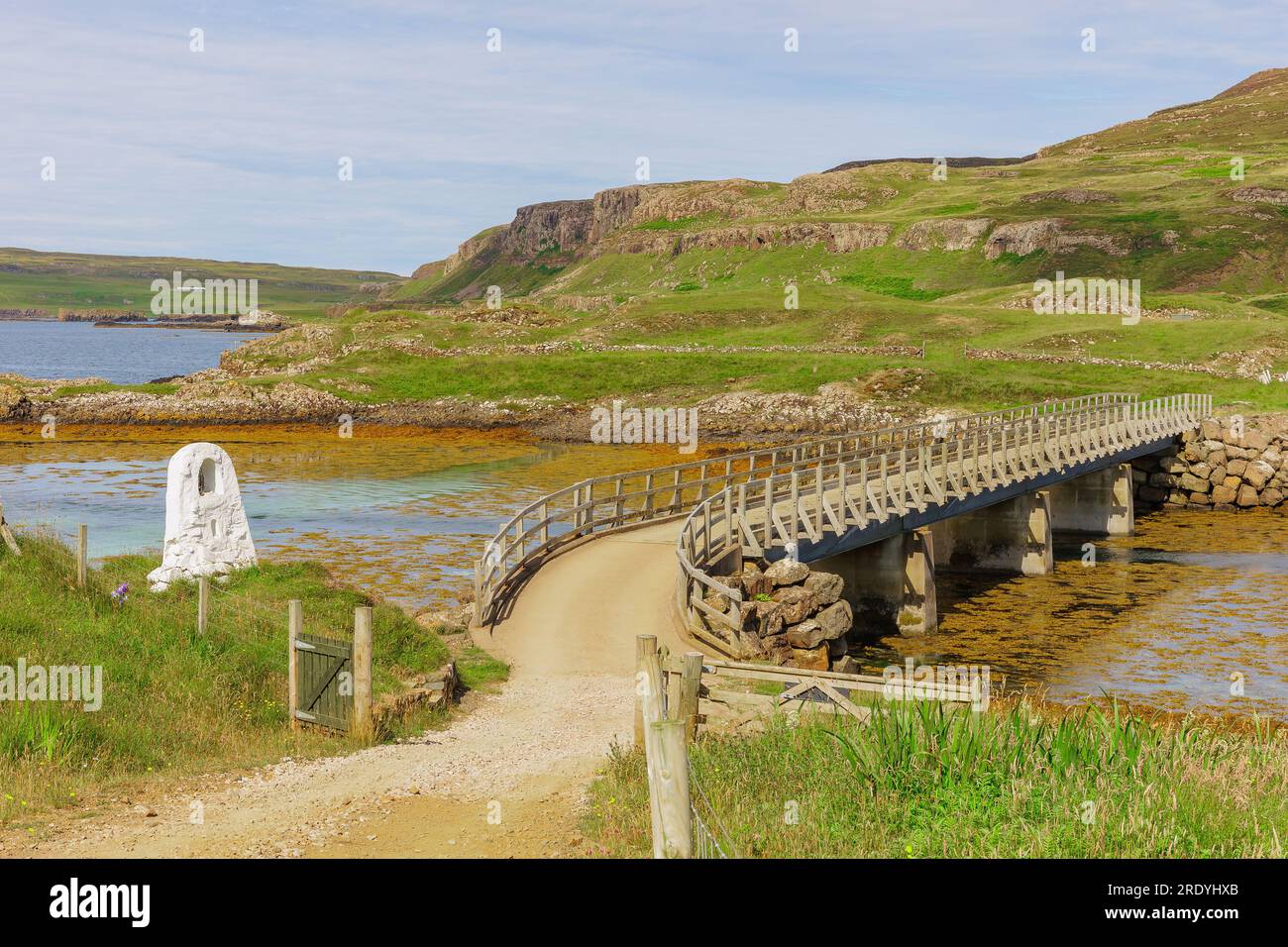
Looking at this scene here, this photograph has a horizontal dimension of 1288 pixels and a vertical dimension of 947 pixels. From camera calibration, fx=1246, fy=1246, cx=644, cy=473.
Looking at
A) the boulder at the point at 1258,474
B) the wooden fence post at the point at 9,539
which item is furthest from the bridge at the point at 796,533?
the wooden fence post at the point at 9,539

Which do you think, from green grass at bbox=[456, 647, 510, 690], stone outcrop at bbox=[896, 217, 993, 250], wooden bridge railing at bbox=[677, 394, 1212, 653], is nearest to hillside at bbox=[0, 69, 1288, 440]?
wooden bridge railing at bbox=[677, 394, 1212, 653]

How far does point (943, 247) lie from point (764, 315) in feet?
273

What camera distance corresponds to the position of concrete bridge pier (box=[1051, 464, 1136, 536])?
5069 centimetres

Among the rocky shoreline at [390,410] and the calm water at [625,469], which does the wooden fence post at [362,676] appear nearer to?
the calm water at [625,469]

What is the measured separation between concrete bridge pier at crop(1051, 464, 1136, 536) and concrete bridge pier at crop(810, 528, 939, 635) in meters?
19.0

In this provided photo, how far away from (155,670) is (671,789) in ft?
37.1

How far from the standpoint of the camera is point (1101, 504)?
50.8 m

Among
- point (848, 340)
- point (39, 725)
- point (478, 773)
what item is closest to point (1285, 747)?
point (478, 773)

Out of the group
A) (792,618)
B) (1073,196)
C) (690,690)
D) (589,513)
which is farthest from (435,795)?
(1073,196)

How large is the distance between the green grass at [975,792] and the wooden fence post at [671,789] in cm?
198

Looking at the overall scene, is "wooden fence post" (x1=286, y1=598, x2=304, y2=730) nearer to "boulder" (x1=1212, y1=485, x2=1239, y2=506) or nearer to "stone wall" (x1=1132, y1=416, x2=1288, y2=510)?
"stone wall" (x1=1132, y1=416, x2=1288, y2=510)

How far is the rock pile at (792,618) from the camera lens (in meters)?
24.2

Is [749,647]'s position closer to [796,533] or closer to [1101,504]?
A: [796,533]
